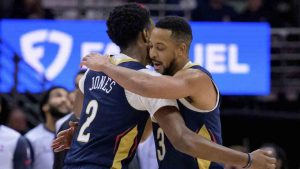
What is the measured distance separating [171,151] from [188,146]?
0.36m

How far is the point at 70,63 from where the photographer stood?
1281cm

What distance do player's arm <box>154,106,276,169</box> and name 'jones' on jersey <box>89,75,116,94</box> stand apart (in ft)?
1.58

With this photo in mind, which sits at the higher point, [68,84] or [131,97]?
[131,97]

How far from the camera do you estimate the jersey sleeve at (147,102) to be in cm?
504

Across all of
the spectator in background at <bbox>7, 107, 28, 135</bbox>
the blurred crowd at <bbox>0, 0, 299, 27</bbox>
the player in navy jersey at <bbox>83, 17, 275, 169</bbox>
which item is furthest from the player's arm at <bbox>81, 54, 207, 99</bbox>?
the blurred crowd at <bbox>0, 0, 299, 27</bbox>

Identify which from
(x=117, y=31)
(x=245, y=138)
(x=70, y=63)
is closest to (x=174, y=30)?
(x=117, y=31)

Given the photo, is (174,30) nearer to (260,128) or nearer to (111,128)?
(111,128)

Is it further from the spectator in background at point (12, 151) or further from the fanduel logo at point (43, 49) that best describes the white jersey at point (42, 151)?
the fanduel logo at point (43, 49)

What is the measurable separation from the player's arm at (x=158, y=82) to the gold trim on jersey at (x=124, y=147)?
1.07ft

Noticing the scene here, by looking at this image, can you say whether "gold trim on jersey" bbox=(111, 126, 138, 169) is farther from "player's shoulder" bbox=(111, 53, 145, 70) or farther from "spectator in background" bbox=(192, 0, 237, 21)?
"spectator in background" bbox=(192, 0, 237, 21)

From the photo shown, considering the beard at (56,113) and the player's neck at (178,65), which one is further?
the beard at (56,113)

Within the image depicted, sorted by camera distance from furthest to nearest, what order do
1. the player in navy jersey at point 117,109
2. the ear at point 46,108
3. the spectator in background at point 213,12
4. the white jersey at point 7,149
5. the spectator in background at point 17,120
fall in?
the spectator in background at point 213,12 → the spectator in background at point 17,120 → the ear at point 46,108 → the white jersey at point 7,149 → the player in navy jersey at point 117,109

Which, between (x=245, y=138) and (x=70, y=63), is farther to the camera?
(x=245, y=138)

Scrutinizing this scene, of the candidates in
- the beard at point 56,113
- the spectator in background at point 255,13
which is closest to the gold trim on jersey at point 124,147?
the beard at point 56,113
